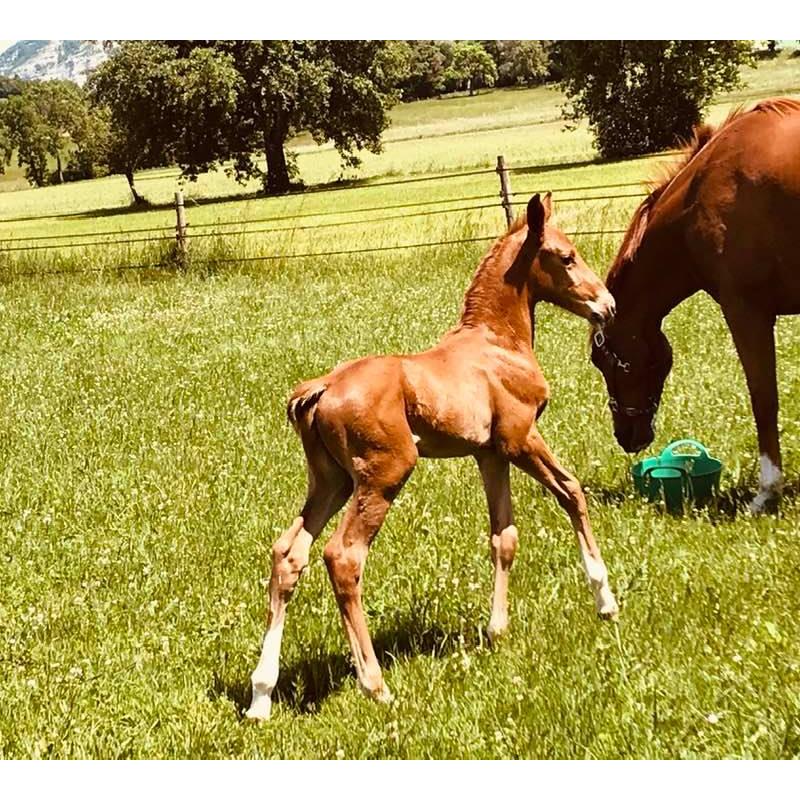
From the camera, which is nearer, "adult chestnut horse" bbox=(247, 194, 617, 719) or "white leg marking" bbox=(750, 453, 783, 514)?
"adult chestnut horse" bbox=(247, 194, 617, 719)

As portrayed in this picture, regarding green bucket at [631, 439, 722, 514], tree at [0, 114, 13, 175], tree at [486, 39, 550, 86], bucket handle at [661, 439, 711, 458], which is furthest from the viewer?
tree at [486, 39, 550, 86]

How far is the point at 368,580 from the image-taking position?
4922 millimetres

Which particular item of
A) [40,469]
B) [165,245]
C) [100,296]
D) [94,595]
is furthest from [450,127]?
[94,595]

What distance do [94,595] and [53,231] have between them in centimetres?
2145

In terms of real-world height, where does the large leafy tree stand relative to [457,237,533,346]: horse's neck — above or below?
above

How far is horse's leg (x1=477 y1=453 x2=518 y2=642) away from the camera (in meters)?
4.12

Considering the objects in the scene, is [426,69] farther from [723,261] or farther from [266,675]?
[266,675]

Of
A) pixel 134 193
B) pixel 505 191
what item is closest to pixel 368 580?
pixel 505 191

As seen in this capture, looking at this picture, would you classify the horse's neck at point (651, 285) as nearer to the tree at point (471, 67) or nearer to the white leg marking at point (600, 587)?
the white leg marking at point (600, 587)

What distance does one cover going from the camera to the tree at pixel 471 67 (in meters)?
8.60

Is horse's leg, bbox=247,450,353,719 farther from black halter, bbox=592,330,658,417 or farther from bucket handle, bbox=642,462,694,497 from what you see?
black halter, bbox=592,330,658,417

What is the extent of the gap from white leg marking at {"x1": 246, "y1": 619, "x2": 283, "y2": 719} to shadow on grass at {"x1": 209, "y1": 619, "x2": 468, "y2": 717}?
190 millimetres

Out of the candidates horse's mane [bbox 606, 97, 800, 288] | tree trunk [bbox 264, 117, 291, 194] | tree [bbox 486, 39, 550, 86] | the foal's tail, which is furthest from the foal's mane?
tree trunk [bbox 264, 117, 291, 194]

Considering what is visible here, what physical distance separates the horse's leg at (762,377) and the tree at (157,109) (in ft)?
44.6
